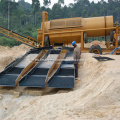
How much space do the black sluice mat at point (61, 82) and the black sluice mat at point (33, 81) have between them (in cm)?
34

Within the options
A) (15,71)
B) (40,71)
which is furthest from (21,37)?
(40,71)

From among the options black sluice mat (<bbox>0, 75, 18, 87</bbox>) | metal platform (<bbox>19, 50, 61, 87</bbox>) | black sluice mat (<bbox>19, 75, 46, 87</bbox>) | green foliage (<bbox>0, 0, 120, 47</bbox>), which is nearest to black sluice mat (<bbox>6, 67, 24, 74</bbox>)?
black sluice mat (<bbox>0, 75, 18, 87</bbox>)

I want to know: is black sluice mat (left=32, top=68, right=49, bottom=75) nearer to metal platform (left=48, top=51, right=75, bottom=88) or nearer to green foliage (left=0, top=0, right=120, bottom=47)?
metal platform (left=48, top=51, right=75, bottom=88)

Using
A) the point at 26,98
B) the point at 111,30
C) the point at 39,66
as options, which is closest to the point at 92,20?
the point at 111,30

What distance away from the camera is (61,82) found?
5395 mm

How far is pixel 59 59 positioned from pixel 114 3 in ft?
214

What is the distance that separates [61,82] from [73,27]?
5539 millimetres

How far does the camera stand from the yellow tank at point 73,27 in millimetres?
9766

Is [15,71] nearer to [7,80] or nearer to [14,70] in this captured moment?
[14,70]

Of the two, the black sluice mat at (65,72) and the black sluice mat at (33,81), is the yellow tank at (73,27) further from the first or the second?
the black sluice mat at (33,81)

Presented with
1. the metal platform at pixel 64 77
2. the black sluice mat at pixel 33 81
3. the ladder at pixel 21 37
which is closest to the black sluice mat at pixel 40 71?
the black sluice mat at pixel 33 81

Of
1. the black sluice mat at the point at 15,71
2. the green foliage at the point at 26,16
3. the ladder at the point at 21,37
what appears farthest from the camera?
the green foliage at the point at 26,16

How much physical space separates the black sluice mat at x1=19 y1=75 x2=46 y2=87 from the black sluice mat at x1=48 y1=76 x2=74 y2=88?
339 millimetres

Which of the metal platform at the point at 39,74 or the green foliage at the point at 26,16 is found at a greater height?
the green foliage at the point at 26,16
